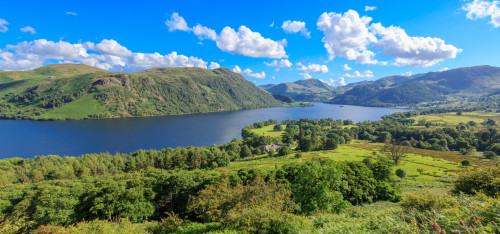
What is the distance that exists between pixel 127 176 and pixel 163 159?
94.0 feet

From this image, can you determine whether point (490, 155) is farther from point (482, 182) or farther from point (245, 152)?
point (245, 152)

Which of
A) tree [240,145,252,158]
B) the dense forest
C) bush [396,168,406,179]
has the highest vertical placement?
the dense forest

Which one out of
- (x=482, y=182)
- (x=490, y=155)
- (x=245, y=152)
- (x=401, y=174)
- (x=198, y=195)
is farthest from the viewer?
(x=245, y=152)

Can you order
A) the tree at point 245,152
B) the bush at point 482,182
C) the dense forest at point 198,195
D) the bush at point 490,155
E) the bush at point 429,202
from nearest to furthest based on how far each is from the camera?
the bush at point 429,202
the dense forest at point 198,195
the bush at point 482,182
the bush at point 490,155
the tree at point 245,152

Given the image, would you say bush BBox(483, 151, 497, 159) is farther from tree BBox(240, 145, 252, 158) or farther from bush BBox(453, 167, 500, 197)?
tree BBox(240, 145, 252, 158)

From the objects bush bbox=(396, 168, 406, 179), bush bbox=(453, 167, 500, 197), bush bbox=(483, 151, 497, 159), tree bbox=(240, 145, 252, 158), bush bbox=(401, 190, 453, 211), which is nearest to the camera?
bush bbox=(401, 190, 453, 211)

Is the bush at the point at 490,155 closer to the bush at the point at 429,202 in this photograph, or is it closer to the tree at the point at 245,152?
the tree at the point at 245,152

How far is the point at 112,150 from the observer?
107 metres

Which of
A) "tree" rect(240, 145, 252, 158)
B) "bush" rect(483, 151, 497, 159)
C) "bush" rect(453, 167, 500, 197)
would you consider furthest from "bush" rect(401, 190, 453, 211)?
"bush" rect(483, 151, 497, 159)

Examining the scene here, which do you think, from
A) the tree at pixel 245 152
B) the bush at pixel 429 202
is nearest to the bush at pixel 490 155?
the tree at pixel 245 152

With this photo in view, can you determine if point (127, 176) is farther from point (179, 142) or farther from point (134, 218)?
point (179, 142)

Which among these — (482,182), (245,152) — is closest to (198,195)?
(482,182)

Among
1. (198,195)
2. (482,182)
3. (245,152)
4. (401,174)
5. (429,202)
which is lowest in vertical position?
(245,152)

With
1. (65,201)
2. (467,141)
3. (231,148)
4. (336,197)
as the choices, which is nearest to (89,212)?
(65,201)
